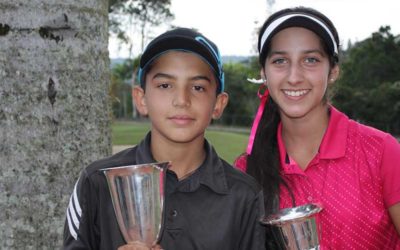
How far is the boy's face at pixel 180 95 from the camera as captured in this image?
233cm

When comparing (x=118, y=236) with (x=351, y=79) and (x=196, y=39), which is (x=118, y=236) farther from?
(x=351, y=79)

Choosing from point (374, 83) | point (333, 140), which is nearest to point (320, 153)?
point (333, 140)

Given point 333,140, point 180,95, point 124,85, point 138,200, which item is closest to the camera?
point 138,200

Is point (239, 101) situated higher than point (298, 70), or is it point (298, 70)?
point (298, 70)

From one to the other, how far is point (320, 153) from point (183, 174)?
660 mm

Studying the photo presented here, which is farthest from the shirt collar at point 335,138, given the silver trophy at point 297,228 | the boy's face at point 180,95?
the boy's face at point 180,95

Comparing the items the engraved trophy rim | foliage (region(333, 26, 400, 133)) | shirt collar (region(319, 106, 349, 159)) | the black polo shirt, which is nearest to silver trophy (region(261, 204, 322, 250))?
the engraved trophy rim

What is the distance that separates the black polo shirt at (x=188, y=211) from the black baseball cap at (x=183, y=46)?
385mm

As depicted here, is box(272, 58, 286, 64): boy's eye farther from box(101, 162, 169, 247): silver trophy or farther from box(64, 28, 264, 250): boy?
box(101, 162, 169, 247): silver trophy

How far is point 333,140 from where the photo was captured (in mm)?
2686

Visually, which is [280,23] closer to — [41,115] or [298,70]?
[298,70]

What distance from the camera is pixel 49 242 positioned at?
252cm

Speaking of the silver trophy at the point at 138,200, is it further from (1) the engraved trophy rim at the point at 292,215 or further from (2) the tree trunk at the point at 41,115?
(2) the tree trunk at the point at 41,115

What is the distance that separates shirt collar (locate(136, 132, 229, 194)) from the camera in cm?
232
